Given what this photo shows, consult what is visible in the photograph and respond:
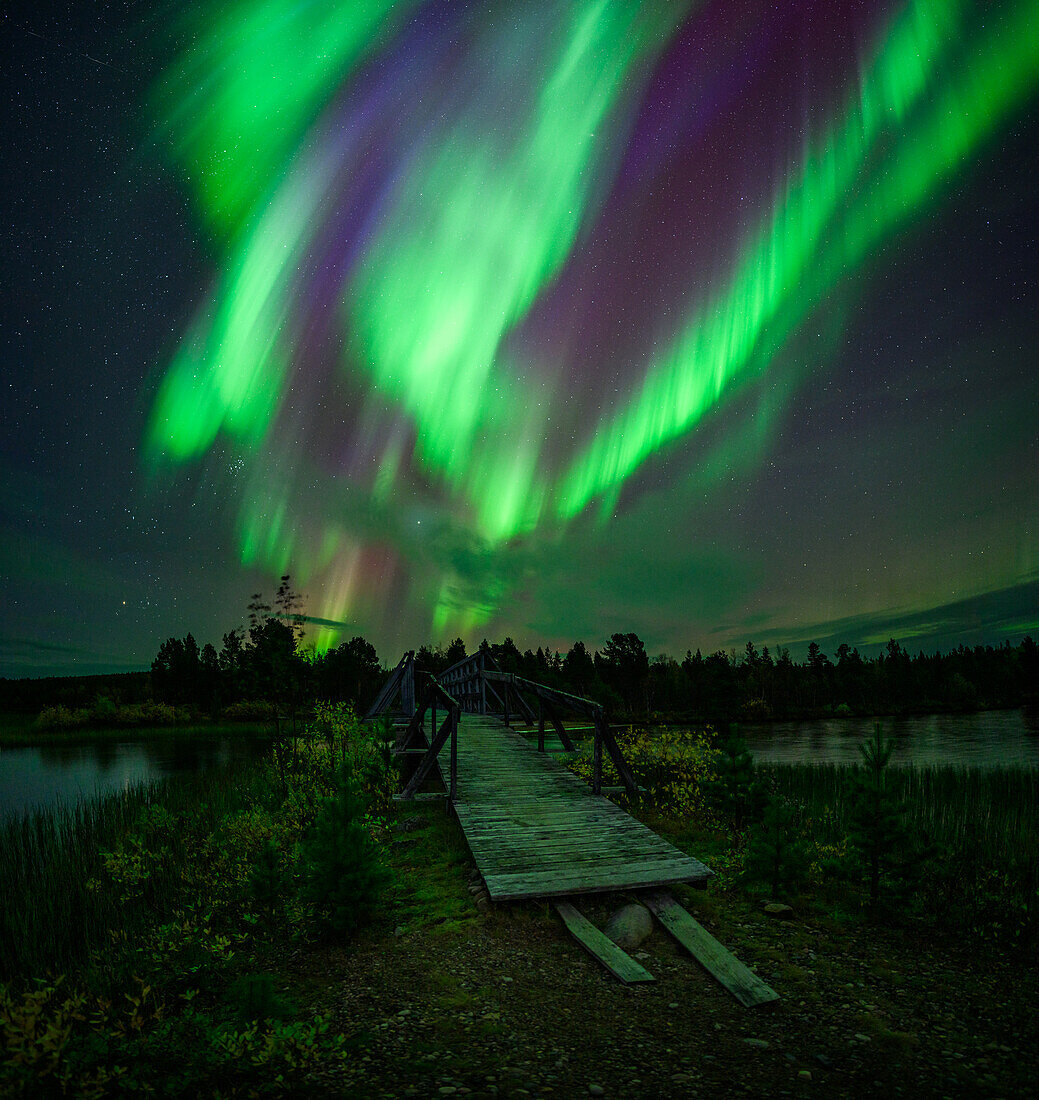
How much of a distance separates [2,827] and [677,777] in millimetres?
16348

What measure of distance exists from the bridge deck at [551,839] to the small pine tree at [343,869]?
128 centimetres

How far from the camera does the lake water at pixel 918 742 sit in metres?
25.8

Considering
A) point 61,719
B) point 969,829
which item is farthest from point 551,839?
point 61,719

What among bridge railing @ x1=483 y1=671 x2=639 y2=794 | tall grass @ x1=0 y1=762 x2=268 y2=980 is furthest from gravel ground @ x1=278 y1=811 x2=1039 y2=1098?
tall grass @ x1=0 y1=762 x2=268 y2=980

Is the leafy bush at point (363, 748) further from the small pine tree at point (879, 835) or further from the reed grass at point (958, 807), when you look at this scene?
the small pine tree at point (879, 835)

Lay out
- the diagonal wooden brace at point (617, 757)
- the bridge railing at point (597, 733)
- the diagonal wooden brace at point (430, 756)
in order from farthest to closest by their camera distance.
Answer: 1. the diagonal wooden brace at point (617, 757)
2. the diagonal wooden brace at point (430, 756)
3. the bridge railing at point (597, 733)

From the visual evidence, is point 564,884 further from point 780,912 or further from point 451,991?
point 780,912

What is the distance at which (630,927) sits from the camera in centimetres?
613

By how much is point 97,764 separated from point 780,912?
3050cm

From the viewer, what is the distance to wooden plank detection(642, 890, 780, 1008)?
4.86 metres

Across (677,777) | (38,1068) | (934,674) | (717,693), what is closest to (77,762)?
(677,777)

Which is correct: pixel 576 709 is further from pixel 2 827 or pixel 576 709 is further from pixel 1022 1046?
pixel 2 827

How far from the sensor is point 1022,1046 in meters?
4.20

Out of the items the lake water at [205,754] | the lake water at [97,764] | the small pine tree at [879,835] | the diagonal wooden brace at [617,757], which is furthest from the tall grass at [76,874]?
the small pine tree at [879,835]
